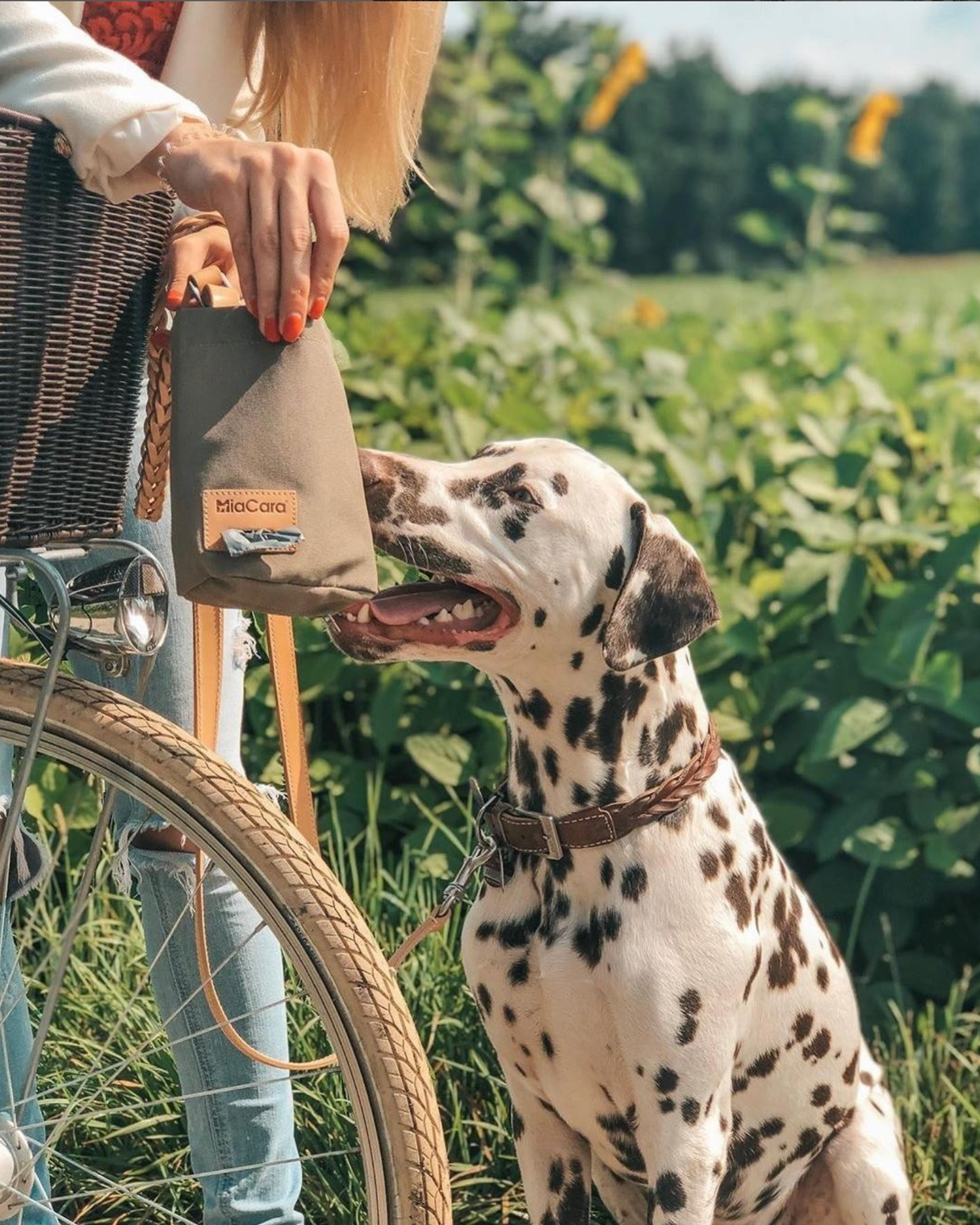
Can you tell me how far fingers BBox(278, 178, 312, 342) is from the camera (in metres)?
1.88

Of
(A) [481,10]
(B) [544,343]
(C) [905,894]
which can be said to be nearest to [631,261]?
(A) [481,10]

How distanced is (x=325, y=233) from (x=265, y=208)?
76 mm

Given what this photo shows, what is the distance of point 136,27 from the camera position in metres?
2.35

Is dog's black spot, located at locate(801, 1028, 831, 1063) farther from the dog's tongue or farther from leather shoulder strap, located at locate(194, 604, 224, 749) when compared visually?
leather shoulder strap, located at locate(194, 604, 224, 749)

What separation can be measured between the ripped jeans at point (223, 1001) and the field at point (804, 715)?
18.2 inches

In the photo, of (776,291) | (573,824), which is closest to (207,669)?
(573,824)

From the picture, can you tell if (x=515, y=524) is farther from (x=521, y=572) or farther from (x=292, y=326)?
(x=292, y=326)

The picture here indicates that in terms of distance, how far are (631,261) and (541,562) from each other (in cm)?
3222

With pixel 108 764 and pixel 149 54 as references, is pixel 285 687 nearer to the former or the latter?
pixel 108 764

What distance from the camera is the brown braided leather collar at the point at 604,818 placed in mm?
2408

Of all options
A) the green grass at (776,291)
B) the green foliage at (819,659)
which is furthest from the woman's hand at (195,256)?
the green grass at (776,291)

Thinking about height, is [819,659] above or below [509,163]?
below

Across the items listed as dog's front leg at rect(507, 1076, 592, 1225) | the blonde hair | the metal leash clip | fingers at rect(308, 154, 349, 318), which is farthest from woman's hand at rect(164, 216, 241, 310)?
dog's front leg at rect(507, 1076, 592, 1225)

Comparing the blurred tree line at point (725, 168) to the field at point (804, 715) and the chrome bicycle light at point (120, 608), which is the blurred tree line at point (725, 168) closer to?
the field at point (804, 715)
